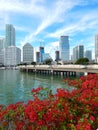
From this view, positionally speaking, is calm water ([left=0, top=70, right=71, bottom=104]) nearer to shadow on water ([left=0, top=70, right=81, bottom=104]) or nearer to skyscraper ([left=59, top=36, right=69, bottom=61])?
shadow on water ([left=0, top=70, right=81, bottom=104])

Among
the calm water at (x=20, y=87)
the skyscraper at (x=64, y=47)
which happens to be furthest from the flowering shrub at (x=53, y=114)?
the skyscraper at (x=64, y=47)

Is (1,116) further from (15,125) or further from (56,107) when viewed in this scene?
(56,107)

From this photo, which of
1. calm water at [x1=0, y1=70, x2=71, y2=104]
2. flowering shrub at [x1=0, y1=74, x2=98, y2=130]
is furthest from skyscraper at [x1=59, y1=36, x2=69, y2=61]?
flowering shrub at [x1=0, y1=74, x2=98, y2=130]

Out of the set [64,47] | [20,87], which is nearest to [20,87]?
[20,87]

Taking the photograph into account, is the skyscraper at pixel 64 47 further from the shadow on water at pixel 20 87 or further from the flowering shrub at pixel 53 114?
the flowering shrub at pixel 53 114

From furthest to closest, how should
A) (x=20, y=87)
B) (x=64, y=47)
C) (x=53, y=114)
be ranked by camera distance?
(x=64, y=47)
(x=20, y=87)
(x=53, y=114)

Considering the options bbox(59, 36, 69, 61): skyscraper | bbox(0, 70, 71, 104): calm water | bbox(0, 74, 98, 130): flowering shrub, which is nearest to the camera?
bbox(0, 74, 98, 130): flowering shrub

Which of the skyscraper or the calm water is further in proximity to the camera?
the skyscraper

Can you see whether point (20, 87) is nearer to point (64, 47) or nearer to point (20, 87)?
point (20, 87)

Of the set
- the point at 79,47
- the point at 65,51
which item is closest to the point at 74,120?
the point at 65,51

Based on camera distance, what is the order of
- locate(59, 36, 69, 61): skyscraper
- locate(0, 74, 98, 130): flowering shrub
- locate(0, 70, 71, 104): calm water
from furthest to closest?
locate(59, 36, 69, 61): skyscraper → locate(0, 70, 71, 104): calm water → locate(0, 74, 98, 130): flowering shrub

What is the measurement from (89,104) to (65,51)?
17550 centimetres

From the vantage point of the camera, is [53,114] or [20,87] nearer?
[53,114]

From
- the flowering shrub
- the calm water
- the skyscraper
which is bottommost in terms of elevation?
the calm water
